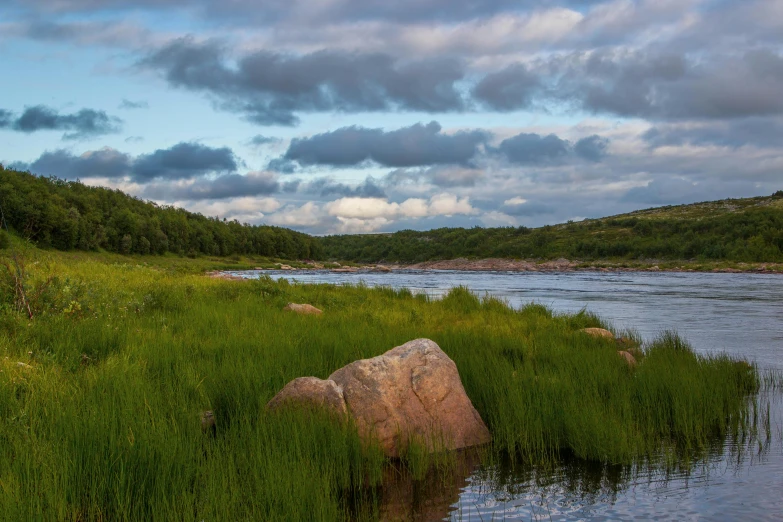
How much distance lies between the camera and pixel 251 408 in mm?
7070

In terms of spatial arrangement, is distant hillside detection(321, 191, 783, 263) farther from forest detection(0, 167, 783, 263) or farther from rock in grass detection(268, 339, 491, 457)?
rock in grass detection(268, 339, 491, 457)

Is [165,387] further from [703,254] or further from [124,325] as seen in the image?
[703,254]

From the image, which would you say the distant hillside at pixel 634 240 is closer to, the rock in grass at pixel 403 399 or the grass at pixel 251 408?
the grass at pixel 251 408

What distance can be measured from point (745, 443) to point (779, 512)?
223 cm

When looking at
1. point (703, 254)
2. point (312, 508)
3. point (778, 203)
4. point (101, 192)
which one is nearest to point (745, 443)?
point (312, 508)

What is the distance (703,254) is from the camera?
88812 millimetres

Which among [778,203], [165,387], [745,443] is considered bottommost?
[745,443]

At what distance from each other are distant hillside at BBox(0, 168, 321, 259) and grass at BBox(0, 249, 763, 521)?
30202 mm

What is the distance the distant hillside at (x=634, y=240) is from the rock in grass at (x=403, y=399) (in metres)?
85.1

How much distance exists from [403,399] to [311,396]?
50.1 inches

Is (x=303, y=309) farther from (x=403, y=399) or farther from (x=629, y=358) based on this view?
(x=403, y=399)

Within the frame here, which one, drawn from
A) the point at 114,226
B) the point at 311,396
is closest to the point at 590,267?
the point at 114,226

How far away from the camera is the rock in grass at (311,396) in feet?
22.1

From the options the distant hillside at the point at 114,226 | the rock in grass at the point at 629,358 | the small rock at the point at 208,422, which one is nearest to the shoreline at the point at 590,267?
the distant hillside at the point at 114,226
